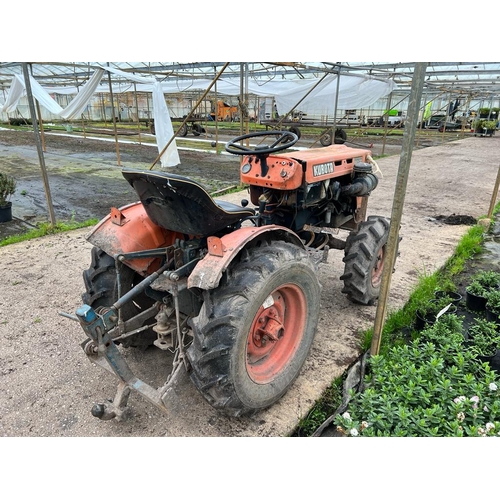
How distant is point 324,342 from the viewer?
280cm

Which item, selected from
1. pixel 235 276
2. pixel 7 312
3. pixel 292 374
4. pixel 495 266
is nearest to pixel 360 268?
→ pixel 292 374

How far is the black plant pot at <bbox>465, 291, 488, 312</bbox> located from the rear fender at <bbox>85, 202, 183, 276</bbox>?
8.10 ft

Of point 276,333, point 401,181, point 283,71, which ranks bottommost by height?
point 276,333

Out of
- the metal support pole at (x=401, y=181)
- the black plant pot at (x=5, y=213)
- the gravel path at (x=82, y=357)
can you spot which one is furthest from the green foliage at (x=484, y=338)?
the black plant pot at (x=5, y=213)

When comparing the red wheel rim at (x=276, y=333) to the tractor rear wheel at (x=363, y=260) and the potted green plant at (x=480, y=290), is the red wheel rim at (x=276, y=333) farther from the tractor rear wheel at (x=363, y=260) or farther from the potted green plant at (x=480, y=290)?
the potted green plant at (x=480, y=290)

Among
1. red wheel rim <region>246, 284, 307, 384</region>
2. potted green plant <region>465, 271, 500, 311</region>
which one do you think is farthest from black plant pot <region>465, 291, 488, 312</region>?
red wheel rim <region>246, 284, 307, 384</region>

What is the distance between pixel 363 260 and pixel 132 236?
175 centimetres

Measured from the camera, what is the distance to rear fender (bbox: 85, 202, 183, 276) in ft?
7.50

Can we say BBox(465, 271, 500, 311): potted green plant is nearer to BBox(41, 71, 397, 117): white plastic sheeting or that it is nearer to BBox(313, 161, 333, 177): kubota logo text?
BBox(313, 161, 333, 177): kubota logo text

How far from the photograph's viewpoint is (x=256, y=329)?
2205mm

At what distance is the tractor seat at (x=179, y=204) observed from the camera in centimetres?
181

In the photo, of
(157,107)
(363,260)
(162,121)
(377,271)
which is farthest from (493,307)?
(157,107)

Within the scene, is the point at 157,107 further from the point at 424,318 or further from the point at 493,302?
the point at 493,302

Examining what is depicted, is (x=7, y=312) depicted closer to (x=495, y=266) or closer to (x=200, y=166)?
(x=495, y=266)
